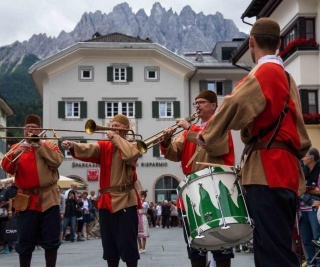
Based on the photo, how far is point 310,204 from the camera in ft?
33.7

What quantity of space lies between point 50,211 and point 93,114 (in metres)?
40.3

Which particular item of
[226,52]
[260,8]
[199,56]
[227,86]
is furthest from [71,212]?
[226,52]

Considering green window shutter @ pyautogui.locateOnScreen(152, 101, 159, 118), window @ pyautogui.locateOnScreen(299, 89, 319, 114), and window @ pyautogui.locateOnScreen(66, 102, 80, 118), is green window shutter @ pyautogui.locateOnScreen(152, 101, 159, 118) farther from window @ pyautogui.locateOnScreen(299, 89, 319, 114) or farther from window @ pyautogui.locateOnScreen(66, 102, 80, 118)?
window @ pyautogui.locateOnScreen(299, 89, 319, 114)

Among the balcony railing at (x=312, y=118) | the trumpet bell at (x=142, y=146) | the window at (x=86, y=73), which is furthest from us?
the window at (x=86, y=73)

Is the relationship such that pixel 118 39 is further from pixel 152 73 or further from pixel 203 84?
pixel 203 84

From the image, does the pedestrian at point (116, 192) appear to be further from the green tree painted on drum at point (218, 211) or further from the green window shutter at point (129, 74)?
the green window shutter at point (129, 74)

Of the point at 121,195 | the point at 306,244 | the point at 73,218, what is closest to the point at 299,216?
the point at 306,244

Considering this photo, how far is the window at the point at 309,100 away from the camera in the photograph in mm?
25828

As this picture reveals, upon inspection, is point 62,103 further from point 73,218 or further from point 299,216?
point 299,216

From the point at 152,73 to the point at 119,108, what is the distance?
147 inches

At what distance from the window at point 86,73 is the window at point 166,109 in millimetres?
5026

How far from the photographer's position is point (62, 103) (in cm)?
4844

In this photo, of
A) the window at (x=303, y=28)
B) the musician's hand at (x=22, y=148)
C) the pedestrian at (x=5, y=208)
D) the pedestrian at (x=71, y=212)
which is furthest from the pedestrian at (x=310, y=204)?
the window at (x=303, y=28)

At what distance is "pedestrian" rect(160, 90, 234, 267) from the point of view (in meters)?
7.00
